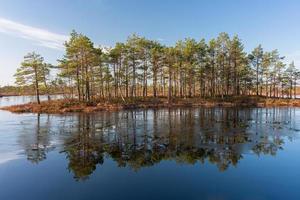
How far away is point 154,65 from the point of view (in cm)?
6194

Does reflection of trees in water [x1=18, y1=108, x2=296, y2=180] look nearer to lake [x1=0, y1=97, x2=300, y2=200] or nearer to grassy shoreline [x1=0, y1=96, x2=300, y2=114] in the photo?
lake [x1=0, y1=97, x2=300, y2=200]

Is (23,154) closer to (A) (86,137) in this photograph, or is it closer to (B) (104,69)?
(A) (86,137)

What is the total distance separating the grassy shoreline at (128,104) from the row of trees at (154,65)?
11.8ft

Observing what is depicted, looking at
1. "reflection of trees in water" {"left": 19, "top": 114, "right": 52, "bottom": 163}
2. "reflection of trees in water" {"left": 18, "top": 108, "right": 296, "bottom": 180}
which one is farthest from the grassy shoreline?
Answer: "reflection of trees in water" {"left": 18, "top": 108, "right": 296, "bottom": 180}

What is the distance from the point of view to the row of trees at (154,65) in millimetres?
51281

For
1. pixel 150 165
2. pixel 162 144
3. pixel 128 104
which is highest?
pixel 128 104

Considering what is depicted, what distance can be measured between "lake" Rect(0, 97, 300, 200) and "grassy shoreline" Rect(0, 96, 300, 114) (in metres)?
23.4

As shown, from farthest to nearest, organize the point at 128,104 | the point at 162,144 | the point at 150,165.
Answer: the point at 128,104
the point at 162,144
the point at 150,165

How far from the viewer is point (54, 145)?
18.4 m

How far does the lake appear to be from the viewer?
10.3 meters

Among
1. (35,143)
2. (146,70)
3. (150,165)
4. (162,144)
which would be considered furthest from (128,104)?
(150,165)

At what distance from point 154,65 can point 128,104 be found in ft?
50.6

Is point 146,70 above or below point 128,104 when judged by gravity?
above

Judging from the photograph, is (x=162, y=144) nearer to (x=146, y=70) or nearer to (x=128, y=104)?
(x=128, y=104)
